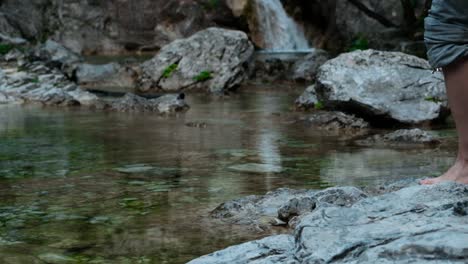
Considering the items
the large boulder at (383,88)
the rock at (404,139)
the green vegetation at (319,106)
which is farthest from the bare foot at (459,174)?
the green vegetation at (319,106)

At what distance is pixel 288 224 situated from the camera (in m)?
3.53

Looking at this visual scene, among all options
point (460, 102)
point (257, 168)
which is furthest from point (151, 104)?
point (460, 102)

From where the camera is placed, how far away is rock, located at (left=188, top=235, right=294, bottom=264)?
2354mm

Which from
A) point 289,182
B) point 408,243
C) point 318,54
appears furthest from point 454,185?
point 318,54

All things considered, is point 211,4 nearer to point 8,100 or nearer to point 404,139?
point 8,100

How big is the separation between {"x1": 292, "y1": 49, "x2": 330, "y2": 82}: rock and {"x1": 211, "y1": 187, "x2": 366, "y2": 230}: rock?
30.2ft

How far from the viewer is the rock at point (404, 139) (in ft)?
20.7

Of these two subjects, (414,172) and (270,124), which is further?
(270,124)

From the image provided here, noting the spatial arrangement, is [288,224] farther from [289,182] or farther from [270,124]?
[270,124]

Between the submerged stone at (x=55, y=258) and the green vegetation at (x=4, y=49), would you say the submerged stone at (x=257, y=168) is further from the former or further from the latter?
the green vegetation at (x=4, y=49)

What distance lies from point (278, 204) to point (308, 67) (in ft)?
32.5

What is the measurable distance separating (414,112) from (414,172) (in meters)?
2.82

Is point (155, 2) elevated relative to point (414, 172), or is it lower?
elevated

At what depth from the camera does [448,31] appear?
2807mm
